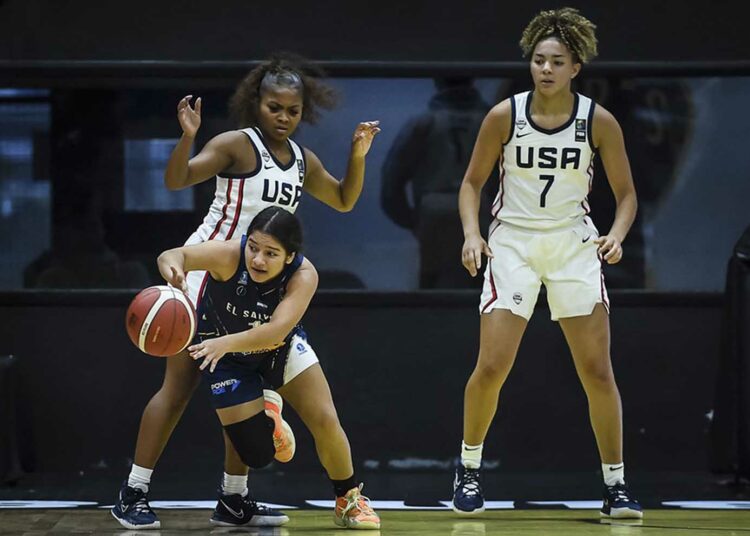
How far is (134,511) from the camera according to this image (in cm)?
490

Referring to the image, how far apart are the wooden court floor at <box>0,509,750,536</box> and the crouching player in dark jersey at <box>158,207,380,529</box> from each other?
18 cm

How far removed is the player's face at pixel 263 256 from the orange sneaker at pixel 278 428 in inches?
17.8

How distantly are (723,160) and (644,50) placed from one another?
683 mm

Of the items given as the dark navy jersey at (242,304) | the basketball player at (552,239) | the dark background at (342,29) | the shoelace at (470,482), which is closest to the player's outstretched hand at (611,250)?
the basketball player at (552,239)

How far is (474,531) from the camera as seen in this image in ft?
15.8

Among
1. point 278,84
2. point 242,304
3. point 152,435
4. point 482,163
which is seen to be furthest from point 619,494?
point 278,84

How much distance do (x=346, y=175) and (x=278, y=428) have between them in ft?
3.53

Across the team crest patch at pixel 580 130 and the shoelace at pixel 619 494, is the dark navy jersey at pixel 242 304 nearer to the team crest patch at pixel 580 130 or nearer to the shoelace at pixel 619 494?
the team crest patch at pixel 580 130

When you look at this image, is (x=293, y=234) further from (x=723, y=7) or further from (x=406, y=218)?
(x=723, y=7)

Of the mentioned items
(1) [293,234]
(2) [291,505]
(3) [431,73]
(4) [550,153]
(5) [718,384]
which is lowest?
(2) [291,505]

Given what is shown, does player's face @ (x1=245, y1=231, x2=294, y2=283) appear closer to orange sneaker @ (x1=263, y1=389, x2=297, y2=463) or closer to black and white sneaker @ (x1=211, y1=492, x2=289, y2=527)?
orange sneaker @ (x1=263, y1=389, x2=297, y2=463)

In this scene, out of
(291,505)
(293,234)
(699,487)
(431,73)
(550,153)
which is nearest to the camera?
(293,234)

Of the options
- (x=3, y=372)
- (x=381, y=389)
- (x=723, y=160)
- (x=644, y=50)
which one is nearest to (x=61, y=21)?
(x=3, y=372)

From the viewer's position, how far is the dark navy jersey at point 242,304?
4.82 m
